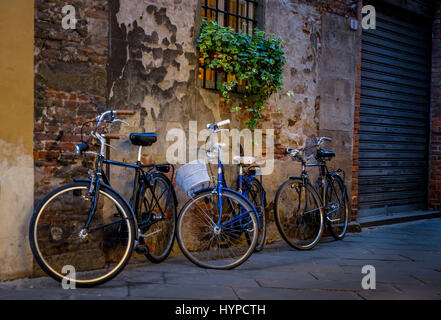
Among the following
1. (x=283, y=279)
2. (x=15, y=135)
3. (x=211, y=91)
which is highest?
(x=211, y=91)

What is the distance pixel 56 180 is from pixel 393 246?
4256 mm

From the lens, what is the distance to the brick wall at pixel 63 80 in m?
4.17

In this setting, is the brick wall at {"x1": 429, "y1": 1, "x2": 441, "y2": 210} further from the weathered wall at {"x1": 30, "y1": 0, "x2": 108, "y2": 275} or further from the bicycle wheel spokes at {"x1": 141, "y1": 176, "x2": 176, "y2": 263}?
the weathered wall at {"x1": 30, "y1": 0, "x2": 108, "y2": 275}

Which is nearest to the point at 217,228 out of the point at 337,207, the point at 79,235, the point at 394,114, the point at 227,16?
the point at 79,235

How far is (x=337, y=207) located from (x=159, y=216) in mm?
2866

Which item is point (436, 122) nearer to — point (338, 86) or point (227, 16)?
point (338, 86)

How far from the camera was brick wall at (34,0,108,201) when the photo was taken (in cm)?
417

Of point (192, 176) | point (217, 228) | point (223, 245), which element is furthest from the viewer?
point (223, 245)

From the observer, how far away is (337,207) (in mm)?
6496

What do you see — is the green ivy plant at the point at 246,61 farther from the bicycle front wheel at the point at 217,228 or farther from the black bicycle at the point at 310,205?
the bicycle front wheel at the point at 217,228

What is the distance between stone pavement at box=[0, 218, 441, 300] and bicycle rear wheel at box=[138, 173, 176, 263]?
6.0 inches

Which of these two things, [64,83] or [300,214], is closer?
[64,83]

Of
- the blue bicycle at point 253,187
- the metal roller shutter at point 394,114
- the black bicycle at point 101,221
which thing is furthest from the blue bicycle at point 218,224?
the metal roller shutter at point 394,114

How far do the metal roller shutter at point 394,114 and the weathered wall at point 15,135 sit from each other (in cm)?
543
